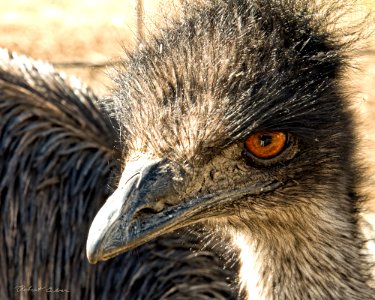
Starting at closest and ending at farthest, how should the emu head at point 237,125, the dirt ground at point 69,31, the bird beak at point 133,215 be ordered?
1. the bird beak at point 133,215
2. the emu head at point 237,125
3. the dirt ground at point 69,31

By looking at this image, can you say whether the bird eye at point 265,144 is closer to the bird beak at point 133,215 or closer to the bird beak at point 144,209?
the bird beak at point 144,209

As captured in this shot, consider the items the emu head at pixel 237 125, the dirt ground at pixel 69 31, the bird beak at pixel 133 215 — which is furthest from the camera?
the dirt ground at pixel 69 31

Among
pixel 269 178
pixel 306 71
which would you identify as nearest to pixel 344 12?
pixel 306 71

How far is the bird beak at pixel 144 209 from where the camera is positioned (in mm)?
2021

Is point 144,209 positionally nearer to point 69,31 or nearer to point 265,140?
point 265,140

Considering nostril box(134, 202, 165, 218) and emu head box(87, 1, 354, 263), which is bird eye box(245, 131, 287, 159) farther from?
nostril box(134, 202, 165, 218)

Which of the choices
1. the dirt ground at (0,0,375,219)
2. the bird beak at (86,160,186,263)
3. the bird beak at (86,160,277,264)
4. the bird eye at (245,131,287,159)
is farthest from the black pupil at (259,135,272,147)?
the dirt ground at (0,0,375,219)

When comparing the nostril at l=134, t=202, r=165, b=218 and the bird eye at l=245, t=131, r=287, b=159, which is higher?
the bird eye at l=245, t=131, r=287, b=159

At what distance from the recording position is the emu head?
2.15 m

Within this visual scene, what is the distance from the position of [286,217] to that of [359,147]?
28 cm

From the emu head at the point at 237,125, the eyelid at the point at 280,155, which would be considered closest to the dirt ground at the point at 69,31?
the emu head at the point at 237,125

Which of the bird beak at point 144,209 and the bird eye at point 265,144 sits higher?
the bird eye at point 265,144

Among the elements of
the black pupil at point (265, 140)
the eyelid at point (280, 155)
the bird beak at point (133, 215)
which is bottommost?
the bird beak at point (133, 215)

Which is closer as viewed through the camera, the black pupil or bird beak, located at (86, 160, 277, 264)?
bird beak, located at (86, 160, 277, 264)
